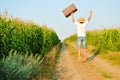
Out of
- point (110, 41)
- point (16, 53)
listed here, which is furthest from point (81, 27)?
point (110, 41)

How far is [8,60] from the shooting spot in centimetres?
834

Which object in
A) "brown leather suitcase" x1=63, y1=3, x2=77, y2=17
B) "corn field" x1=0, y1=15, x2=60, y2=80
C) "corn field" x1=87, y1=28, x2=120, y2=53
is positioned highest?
"brown leather suitcase" x1=63, y1=3, x2=77, y2=17

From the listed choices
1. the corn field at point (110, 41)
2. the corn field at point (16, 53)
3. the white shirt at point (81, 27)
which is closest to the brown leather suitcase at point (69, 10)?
the white shirt at point (81, 27)

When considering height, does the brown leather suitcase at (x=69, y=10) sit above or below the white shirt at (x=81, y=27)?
above

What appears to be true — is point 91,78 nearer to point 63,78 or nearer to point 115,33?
point 63,78

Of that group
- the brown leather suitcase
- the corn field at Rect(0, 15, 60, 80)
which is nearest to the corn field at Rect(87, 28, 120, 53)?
the brown leather suitcase

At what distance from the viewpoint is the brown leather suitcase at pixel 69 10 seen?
58.1ft

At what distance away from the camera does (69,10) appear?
17.8 metres

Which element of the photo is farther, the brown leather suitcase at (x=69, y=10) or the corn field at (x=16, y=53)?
the brown leather suitcase at (x=69, y=10)

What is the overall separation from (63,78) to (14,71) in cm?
321

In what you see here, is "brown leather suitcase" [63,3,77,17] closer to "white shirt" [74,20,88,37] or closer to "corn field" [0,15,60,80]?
"white shirt" [74,20,88,37]

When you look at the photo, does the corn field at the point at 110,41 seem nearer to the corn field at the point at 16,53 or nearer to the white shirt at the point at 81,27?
the white shirt at the point at 81,27

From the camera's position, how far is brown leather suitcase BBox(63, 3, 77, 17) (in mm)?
17719

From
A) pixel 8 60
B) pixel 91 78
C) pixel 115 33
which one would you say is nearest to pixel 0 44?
pixel 8 60
